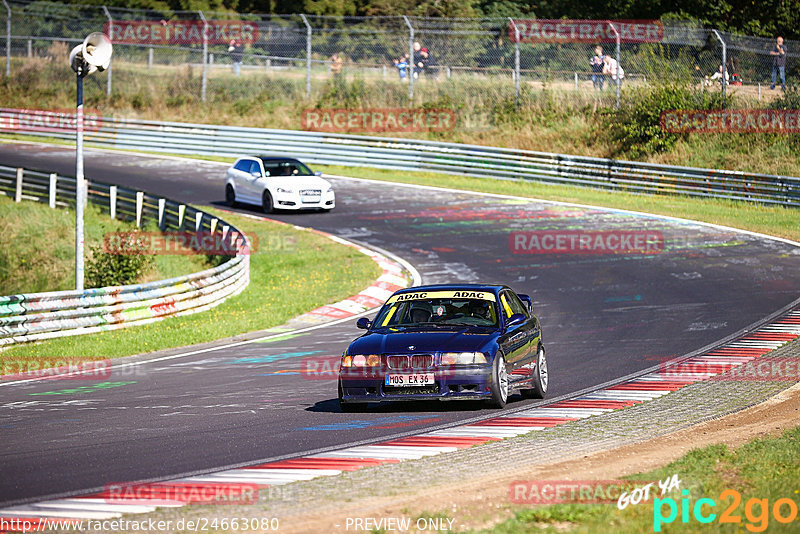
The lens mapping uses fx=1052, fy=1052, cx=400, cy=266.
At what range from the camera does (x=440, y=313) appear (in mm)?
11680

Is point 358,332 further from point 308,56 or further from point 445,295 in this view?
point 308,56

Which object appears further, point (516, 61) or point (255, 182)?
point (516, 61)

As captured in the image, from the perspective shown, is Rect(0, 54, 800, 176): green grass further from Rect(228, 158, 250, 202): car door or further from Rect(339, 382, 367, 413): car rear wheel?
Rect(339, 382, 367, 413): car rear wheel

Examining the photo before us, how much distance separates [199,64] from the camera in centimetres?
4416

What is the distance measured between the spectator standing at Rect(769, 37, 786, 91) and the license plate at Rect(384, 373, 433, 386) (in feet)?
82.4

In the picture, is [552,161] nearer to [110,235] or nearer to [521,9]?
[110,235]

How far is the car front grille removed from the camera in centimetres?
1059

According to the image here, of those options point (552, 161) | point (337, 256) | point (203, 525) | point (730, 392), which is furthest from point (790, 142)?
point (203, 525)

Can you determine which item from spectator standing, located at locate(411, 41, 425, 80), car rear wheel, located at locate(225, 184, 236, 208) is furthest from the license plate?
spectator standing, located at locate(411, 41, 425, 80)

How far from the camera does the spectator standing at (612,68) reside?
35.5 m

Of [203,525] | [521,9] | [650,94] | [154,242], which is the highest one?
[521,9]

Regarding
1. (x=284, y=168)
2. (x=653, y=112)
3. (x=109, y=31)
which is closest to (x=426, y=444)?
(x=284, y=168)

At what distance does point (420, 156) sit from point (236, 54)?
1076 cm

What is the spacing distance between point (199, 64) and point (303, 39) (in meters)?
6.18
